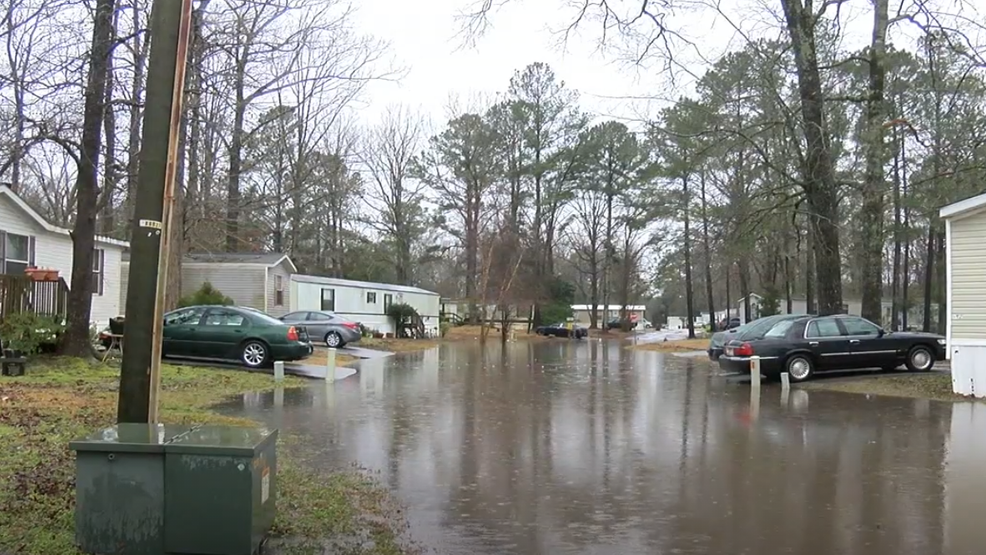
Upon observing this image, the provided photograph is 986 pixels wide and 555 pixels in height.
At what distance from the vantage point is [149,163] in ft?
19.7

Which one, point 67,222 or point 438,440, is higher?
point 67,222

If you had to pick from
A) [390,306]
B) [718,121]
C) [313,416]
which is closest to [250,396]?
[313,416]

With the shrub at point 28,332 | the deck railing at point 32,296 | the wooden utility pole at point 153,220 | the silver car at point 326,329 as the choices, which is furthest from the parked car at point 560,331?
the wooden utility pole at point 153,220

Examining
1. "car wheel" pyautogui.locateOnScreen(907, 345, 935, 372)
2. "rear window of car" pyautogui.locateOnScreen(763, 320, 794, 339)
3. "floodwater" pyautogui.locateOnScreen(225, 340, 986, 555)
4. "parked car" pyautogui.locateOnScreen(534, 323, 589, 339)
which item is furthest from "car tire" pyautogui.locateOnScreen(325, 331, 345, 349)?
"parked car" pyautogui.locateOnScreen(534, 323, 589, 339)

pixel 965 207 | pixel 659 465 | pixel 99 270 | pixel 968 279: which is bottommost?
pixel 659 465

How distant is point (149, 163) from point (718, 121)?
17.4 metres

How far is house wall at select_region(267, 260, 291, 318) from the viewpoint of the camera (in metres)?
35.0

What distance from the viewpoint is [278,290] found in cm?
3612

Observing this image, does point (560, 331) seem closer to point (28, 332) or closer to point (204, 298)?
point (204, 298)

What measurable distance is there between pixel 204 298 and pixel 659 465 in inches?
1031

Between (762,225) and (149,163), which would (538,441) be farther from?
(762,225)

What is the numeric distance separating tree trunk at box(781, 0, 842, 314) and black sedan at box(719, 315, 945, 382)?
2617 millimetres

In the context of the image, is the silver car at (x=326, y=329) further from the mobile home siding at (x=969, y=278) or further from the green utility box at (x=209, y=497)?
the green utility box at (x=209, y=497)

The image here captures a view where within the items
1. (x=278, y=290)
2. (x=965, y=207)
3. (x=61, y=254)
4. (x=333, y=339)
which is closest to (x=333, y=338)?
(x=333, y=339)
